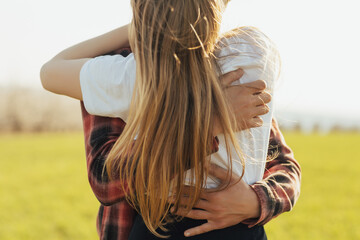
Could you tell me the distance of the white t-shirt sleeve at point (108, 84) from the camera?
52.0 inches

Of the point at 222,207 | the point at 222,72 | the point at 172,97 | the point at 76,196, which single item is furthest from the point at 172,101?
the point at 76,196

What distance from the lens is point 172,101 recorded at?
4.10ft

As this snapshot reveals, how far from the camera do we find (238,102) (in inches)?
53.8

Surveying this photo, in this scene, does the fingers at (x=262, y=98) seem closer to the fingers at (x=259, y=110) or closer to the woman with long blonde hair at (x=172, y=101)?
the fingers at (x=259, y=110)

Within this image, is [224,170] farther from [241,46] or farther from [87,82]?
[87,82]

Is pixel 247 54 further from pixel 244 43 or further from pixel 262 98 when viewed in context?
pixel 262 98

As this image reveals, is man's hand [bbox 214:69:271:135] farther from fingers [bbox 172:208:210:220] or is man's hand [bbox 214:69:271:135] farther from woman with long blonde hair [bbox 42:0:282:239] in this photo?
fingers [bbox 172:208:210:220]

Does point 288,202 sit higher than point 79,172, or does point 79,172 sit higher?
point 288,202

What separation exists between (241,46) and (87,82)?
55 cm

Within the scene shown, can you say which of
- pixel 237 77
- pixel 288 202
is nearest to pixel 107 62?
pixel 237 77

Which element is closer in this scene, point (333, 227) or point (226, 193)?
point (226, 193)

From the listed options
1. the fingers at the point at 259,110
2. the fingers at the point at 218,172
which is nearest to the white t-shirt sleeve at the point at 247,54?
the fingers at the point at 259,110

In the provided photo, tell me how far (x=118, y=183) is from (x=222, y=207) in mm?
383

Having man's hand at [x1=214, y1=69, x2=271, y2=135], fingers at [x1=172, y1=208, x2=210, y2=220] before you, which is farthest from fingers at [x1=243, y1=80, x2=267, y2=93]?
fingers at [x1=172, y1=208, x2=210, y2=220]
